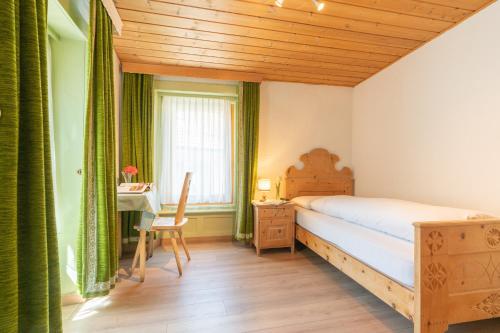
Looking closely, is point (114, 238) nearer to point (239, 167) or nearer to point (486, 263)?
point (239, 167)

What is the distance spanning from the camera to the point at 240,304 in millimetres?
1969

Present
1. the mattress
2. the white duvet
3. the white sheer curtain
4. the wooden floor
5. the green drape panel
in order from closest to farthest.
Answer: the green drape panel, the mattress, the wooden floor, the white duvet, the white sheer curtain

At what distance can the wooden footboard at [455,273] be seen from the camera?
4.60 ft

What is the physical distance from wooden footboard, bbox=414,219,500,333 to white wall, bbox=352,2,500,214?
30.6 inches

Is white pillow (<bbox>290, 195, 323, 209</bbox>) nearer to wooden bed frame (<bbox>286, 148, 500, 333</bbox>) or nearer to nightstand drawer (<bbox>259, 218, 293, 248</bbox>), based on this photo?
nightstand drawer (<bbox>259, 218, 293, 248</bbox>)

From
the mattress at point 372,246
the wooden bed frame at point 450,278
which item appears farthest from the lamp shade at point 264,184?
the wooden bed frame at point 450,278

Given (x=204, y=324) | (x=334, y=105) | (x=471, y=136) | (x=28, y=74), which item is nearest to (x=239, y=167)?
(x=334, y=105)

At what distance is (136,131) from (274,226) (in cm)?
211

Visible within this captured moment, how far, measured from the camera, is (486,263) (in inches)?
60.0

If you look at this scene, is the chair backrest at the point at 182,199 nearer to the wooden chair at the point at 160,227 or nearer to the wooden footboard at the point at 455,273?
the wooden chair at the point at 160,227

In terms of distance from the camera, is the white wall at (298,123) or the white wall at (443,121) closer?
the white wall at (443,121)

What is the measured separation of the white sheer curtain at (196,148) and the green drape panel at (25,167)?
2523 mm

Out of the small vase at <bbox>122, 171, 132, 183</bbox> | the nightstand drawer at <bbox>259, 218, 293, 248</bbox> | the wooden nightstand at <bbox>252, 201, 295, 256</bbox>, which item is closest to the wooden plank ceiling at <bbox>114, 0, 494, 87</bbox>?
the small vase at <bbox>122, 171, 132, 183</bbox>

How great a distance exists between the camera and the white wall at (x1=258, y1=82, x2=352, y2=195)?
12.1ft
